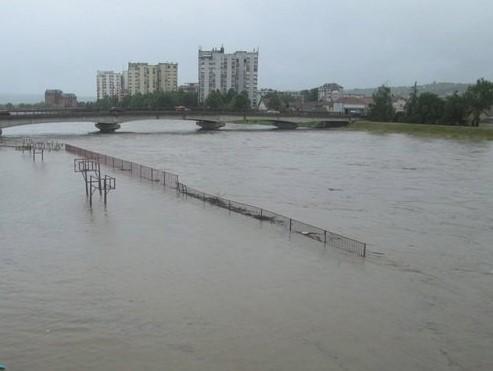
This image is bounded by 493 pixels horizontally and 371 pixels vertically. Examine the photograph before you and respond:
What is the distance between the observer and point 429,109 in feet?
242

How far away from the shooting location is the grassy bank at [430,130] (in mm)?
62000

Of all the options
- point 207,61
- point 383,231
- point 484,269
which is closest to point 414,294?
point 484,269

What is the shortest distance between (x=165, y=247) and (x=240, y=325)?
5.94 meters

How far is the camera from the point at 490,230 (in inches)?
762

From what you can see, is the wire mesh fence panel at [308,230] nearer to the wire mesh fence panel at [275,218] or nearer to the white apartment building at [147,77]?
the wire mesh fence panel at [275,218]

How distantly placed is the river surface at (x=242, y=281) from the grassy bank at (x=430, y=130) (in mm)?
36732

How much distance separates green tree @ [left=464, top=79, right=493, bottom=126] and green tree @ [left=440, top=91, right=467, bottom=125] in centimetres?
72

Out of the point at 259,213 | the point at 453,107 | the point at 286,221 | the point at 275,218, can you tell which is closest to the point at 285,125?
the point at 453,107

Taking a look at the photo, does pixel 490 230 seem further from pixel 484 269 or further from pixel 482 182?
pixel 482 182

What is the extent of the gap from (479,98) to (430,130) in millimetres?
7755

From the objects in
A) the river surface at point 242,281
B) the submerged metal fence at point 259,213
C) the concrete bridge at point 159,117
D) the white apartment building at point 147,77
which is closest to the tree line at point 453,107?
the concrete bridge at point 159,117

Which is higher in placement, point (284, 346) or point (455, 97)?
point (455, 97)

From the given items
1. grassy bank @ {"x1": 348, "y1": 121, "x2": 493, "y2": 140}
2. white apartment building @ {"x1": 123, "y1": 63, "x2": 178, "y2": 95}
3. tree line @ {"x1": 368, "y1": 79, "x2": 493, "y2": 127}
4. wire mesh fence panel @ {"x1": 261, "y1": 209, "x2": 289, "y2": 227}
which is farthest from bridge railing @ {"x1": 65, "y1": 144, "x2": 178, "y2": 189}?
white apartment building @ {"x1": 123, "y1": 63, "x2": 178, "y2": 95}

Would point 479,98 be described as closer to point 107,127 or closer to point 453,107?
point 453,107
